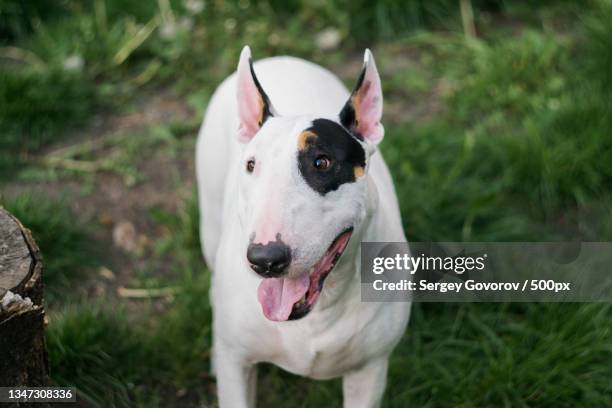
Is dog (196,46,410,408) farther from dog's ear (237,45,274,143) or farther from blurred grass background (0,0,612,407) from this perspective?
blurred grass background (0,0,612,407)

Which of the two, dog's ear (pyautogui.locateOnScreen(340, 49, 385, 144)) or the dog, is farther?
dog's ear (pyautogui.locateOnScreen(340, 49, 385, 144))

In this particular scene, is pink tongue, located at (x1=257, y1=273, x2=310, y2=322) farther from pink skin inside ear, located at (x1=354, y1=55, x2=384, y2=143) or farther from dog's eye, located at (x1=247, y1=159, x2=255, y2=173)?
pink skin inside ear, located at (x1=354, y1=55, x2=384, y2=143)

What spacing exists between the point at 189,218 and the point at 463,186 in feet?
4.50

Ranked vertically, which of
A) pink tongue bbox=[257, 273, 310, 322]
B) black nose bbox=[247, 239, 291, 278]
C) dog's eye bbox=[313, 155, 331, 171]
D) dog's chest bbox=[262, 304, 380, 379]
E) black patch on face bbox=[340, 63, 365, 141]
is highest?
black patch on face bbox=[340, 63, 365, 141]

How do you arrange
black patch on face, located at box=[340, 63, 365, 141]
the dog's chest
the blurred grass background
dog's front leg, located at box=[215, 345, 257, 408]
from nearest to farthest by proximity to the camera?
1. black patch on face, located at box=[340, 63, 365, 141]
2. the dog's chest
3. dog's front leg, located at box=[215, 345, 257, 408]
4. the blurred grass background

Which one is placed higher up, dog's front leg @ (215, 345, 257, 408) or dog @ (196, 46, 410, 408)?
dog @ (196, 46, 410, 408)

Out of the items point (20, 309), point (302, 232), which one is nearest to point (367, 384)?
point (302, 232)

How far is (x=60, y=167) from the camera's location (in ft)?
15.6

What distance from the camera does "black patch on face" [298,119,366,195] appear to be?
2275 millimetres

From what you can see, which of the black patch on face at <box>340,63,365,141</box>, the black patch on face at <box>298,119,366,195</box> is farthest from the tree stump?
the black patch on face at <box>340,63,365,141</box>

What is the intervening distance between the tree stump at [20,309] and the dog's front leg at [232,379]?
1.92ft

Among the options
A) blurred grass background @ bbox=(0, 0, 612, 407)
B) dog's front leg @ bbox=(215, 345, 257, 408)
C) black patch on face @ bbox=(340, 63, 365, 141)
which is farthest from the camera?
blurred grass background @ bbox=(0, 0, 612, 407)

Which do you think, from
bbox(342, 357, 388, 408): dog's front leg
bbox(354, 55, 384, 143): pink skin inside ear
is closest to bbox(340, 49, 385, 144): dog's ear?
bbox(354, 55, 384, 143): pink skin inside ear

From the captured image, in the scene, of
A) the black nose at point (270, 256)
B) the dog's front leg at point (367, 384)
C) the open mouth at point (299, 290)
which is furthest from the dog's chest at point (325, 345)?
the black nose at point (270, 256)
